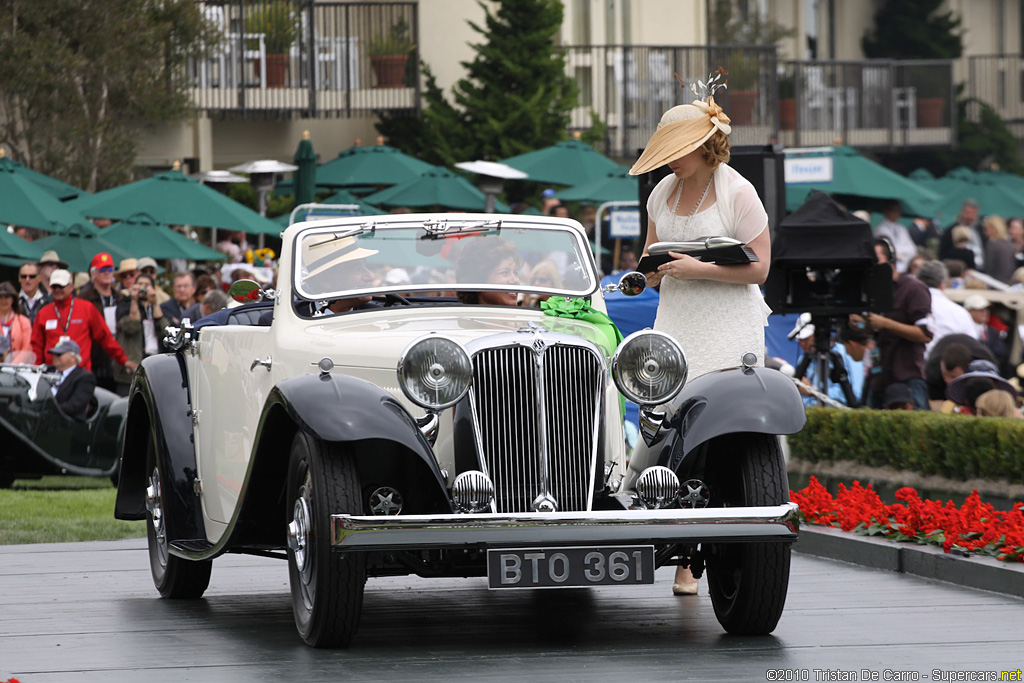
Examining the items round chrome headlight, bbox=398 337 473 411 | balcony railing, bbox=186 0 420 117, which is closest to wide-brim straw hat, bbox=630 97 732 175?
round chrome headlight, bbox=398 337 473 411

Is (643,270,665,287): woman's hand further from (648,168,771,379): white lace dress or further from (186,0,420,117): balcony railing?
(186,0,420,117): balcony railing

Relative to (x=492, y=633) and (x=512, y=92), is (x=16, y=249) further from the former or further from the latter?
(x=512, y=92)

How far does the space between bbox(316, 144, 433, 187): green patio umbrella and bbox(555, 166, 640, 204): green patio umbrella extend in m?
2.36

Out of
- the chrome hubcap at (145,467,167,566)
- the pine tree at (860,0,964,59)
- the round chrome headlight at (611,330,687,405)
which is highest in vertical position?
the pine tree at (860,0,964,59)

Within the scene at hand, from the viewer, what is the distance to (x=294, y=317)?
Answer: 8008 millimetres

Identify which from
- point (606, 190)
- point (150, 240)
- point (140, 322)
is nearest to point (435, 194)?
point (606, 190)

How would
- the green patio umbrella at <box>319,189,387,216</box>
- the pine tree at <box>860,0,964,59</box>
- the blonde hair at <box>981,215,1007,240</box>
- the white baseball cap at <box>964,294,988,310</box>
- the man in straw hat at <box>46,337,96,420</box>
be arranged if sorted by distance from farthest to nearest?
the pine tree at <box>860,0,964,59</box>, the blonde hair at <box>981,215,1007,240</box>, the green patio umbrella at <box>319,189,387,216</box>, the white baseball cap at <box>964,294,988,310</box>, the man in straw hat at <box>46,337,96,420</box>

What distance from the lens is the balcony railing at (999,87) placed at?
4712cm

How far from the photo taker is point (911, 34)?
1802 inches

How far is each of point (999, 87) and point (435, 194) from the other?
26.4 metres

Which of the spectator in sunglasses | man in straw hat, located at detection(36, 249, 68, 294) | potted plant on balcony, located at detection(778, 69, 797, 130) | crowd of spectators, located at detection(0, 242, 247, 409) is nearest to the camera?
crowd of spectators, located at detection(0, 242, 247, 409)

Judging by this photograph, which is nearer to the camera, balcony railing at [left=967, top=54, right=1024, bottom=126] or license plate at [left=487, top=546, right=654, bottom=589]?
license plate at [left=487, top=546, right=654, bottom=589]

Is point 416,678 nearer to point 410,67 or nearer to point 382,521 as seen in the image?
point 382,521

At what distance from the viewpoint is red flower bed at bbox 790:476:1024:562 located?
9242 millimetres
